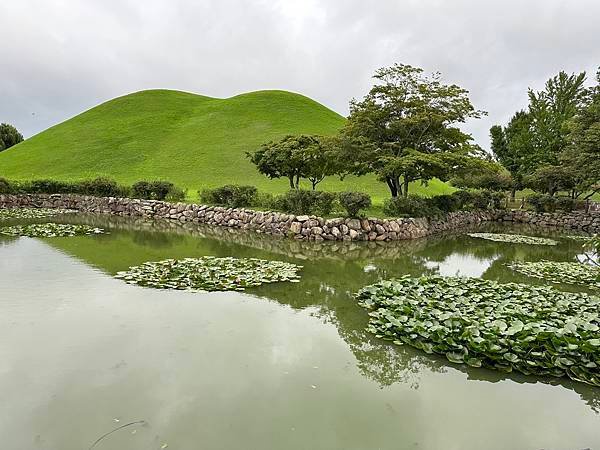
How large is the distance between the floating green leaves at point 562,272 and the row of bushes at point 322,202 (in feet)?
17.6

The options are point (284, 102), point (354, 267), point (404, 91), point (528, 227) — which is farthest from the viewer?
point (284, 102)

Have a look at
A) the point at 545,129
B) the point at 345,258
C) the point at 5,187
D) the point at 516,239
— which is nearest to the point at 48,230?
the point at 345,258

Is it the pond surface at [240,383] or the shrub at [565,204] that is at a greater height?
the shrub at [565,204]

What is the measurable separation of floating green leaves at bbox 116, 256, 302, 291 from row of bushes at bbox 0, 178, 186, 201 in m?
11.8

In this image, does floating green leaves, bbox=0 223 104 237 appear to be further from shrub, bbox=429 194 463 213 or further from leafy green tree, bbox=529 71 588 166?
leafy green tree, bbox=529 71 588 166

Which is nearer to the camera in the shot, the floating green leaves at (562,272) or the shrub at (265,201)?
the floating green leaves at (562,272)

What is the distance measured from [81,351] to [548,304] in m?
6.70

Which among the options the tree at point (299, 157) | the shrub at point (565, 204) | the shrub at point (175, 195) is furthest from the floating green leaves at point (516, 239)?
the shrub at point (175, 195)

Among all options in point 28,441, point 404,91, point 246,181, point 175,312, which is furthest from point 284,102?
point 28,441

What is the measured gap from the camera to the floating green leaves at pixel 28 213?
1836cm

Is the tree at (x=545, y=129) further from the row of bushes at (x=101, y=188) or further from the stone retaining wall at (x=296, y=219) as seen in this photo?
the row of bushes at (x=101, y=188)

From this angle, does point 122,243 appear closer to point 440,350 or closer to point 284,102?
point 440,350

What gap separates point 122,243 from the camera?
12359mm

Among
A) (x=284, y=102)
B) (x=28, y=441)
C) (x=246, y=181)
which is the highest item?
(x=284, y=102)
